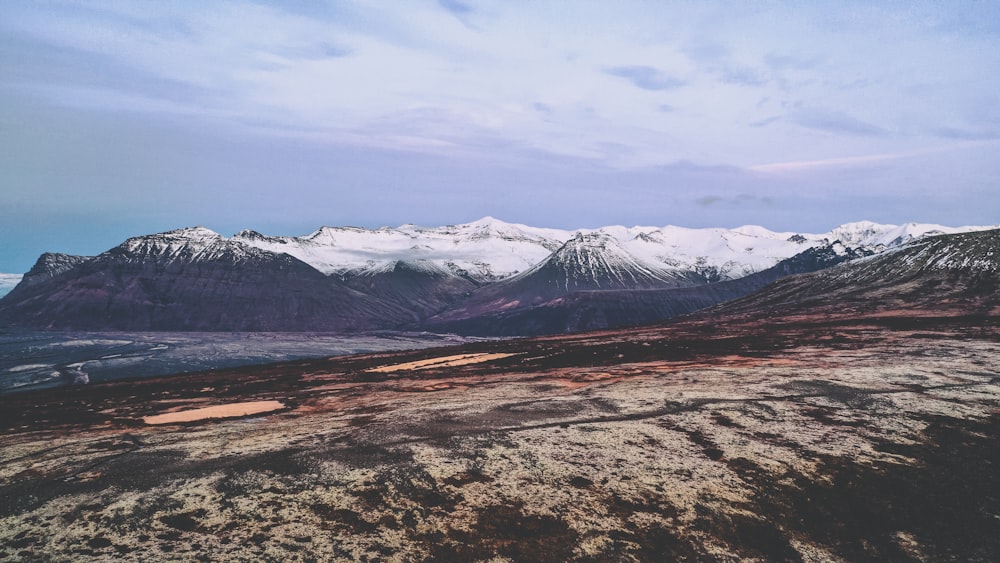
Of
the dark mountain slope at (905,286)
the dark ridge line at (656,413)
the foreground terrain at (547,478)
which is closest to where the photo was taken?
the foreground terrain at (547,478)

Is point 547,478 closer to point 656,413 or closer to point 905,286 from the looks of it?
point 656,413

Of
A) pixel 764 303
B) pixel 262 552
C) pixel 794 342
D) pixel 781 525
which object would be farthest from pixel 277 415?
pixel 764 303

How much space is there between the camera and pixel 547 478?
12.8 metres

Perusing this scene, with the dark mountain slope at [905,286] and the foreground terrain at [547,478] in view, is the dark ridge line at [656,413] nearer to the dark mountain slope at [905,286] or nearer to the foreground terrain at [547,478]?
the foreground terrain at [547,478]

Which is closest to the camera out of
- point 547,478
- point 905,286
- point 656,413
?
point 547,478

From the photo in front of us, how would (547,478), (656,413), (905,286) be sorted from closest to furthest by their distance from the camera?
(547,478) → (656,413) → (905,286)

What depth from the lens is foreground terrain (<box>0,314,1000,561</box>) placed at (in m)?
10.1

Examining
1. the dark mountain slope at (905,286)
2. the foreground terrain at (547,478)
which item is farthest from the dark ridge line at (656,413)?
the dark mountain slope at (905,286)

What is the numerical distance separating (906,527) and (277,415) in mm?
21465

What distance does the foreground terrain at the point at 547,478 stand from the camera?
10.1m

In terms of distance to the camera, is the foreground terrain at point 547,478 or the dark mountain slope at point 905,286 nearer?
the foreground terrain at point 547,478

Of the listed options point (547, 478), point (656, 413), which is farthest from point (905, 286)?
point (547, 478)

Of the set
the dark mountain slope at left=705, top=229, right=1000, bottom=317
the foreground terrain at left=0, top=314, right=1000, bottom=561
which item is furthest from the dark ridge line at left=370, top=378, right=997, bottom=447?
the dark mountain slope at left=705, top=229, right=1000, bottom=317

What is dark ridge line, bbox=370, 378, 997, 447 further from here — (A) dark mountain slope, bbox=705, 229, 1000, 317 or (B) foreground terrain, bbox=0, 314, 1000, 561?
(A) dark mountain slope, bbox=705, 229, 1000, 317
